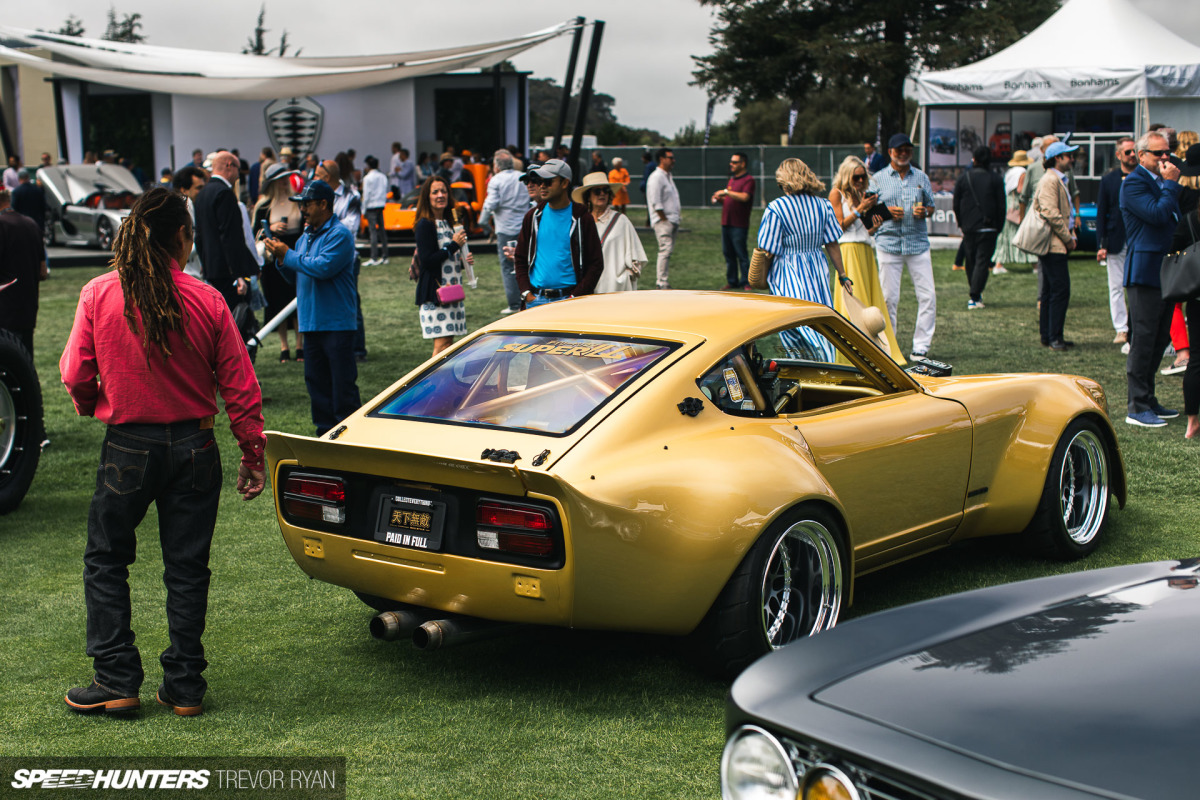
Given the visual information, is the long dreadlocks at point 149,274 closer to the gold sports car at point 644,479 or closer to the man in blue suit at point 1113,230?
the gold sports car at point 644,479

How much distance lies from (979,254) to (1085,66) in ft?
30.6

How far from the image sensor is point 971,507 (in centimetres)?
516

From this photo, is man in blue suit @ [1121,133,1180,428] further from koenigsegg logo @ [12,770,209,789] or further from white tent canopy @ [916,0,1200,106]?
white tent canopy @ [916,0,1200,106]

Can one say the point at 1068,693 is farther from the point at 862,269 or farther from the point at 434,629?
the point at 862,269

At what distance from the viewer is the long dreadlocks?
12.6ft

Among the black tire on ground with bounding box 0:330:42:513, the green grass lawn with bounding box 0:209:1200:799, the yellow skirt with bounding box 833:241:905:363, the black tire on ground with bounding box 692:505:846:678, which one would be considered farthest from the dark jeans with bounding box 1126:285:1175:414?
the black tire on ground with bounding box 0:330:42:513

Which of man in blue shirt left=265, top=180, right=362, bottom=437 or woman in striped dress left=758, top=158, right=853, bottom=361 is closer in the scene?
man in blue shirt left=265, top=180, right=362, bottom=437

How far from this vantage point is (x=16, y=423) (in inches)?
272

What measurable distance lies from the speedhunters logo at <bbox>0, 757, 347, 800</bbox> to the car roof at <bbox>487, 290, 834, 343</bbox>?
1903 millimetres

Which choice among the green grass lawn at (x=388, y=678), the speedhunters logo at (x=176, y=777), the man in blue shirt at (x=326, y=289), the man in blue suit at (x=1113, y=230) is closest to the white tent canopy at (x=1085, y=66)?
the man in blue suit at (x=1113, y=230)

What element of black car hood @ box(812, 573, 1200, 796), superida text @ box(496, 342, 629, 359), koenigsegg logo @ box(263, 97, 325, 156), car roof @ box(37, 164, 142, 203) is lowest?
black car hood @ box(812, 573, 1200, 796)

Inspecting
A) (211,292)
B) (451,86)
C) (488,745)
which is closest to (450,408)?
(211,292)

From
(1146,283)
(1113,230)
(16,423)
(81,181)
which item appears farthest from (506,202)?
(81,181)

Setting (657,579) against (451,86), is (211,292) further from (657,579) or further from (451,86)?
(451,86)
